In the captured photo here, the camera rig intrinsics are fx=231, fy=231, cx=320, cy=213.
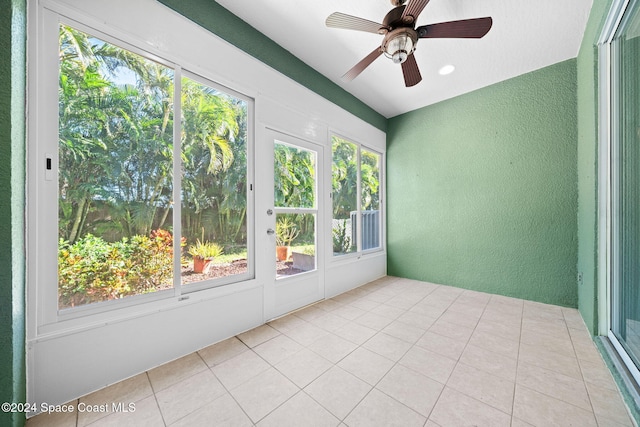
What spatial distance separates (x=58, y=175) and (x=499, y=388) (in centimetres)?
306

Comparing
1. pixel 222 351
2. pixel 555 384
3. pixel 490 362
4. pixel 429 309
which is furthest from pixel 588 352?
pixel 222 351

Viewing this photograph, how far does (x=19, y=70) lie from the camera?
1119mm

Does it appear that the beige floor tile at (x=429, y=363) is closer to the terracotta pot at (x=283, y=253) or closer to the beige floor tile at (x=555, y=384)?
the beige floor tile at (x=555, y=384)

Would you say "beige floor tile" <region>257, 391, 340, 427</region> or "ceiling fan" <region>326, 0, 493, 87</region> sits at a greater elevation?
"ceiling fan" <region>326, 0, 493, 87</region>

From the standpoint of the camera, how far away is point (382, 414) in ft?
4.26

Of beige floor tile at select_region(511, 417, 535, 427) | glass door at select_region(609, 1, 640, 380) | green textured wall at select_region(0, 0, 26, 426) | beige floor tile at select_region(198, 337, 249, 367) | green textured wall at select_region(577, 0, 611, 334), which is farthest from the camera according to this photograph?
green textured wall at select_region(577, 0, 611, 334)

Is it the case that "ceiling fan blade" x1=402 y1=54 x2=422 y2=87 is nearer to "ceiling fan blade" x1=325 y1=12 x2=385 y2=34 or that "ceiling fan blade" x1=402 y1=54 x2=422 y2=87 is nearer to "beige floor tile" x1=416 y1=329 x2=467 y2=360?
"ceiling fan blade" x1=325 y1=12 x2=385 y2=34

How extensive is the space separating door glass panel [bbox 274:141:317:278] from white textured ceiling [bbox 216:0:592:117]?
3.65ft

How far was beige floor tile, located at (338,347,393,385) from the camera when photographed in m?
1.61

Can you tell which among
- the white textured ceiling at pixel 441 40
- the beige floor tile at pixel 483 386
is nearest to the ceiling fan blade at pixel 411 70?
the white textured ceiling at pixel 441 40

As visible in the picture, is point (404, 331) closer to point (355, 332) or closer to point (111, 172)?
point (355, 332)

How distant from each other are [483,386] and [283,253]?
2.03 m

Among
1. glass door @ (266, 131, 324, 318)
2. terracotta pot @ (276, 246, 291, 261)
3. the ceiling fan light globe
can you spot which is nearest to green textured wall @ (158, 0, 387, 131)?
glass door @ (266, 131, 324, 318)

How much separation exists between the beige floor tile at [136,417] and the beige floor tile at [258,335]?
757 millimetres
